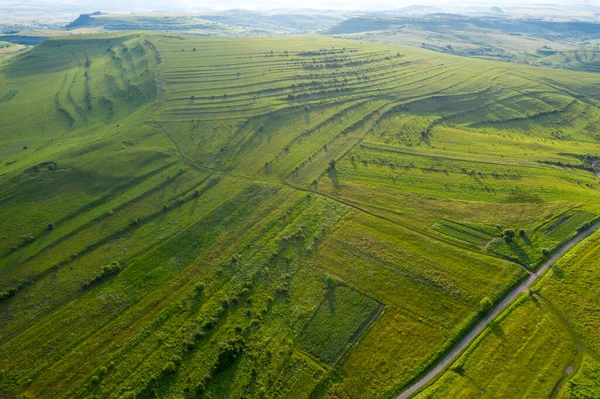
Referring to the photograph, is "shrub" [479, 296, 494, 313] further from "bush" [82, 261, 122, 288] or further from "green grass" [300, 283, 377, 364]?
"bush" [82, 261, 122, 288]

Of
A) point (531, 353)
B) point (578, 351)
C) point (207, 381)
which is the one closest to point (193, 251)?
point (207, 381)

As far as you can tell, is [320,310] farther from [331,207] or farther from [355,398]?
[331,207]

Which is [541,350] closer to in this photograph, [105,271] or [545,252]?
[545,252]

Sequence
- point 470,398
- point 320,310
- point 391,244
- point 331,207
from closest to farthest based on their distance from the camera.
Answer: point 470,398 → point 320,310 → point 391,244 → point 331,207

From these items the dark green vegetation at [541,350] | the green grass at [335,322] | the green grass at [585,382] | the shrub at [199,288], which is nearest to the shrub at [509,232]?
the dark green vegetation at [541,350]

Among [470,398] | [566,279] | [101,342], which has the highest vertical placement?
[566,279]

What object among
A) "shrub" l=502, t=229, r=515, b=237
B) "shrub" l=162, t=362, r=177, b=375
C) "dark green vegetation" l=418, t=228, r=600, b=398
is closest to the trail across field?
"dark green vegetation" l=418, t=228, r=600, b=398
